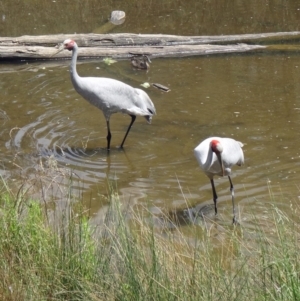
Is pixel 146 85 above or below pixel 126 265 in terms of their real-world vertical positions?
below

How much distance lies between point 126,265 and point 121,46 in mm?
7602

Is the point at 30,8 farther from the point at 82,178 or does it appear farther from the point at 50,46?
the point at 82,178

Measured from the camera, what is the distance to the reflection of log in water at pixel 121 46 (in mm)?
10735

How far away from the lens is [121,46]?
11062 millimetres

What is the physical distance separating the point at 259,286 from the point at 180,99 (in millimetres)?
5862

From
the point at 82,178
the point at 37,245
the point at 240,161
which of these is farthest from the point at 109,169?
the point at 37,245

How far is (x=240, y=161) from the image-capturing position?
665 centimetres

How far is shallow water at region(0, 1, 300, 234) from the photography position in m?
6.57

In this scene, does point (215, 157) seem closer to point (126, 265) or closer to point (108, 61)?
point (126, 265)

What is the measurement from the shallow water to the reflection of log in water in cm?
14

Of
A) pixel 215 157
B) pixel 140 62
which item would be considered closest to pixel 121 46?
pixel 140 62

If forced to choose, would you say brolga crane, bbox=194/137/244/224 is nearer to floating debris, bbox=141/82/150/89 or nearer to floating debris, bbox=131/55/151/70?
floating debris, bbox=141/82/150/89

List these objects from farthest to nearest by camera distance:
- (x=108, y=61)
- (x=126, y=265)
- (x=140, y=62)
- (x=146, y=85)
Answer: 1. (x=108, y=61)
2. (x=140, y=62)
3. (x=146, y=85)
4. (x=126, y=265)

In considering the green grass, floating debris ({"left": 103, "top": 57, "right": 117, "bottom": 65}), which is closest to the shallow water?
floating debris ({"left": 103, "top": 57, "right": 117, "bottom": 65})
